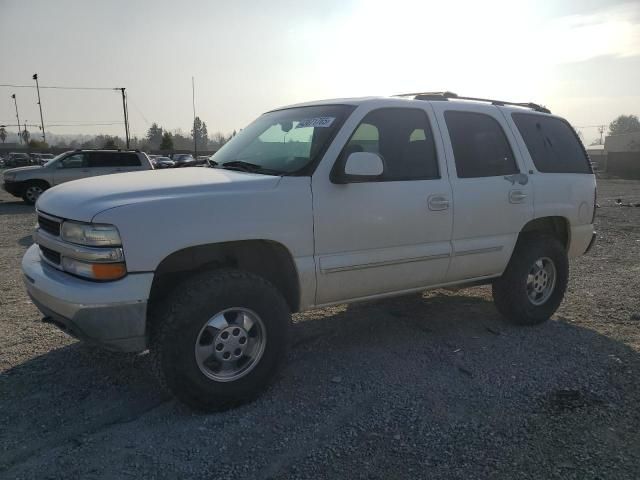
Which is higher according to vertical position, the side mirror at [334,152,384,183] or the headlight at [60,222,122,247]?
the side mirror at [334,152,384,183]

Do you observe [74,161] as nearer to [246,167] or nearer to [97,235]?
[246,167]

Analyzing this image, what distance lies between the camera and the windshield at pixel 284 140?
361cm

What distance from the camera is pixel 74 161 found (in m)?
15.5

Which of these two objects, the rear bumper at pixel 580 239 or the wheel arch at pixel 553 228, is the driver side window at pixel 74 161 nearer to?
the wheel arch at pixel 553 228

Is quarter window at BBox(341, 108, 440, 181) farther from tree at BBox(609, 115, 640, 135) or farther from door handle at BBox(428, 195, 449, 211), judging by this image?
tree at BBox(609, 115, 640, 135)

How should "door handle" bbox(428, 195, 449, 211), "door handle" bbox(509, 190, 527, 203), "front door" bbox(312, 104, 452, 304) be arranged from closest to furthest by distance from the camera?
"front door" bbox(312, 104, 452, 304) → "door handle" bbox(428, 195, 449, 211) → "door handle" bbox(509, 190, 527, 203)

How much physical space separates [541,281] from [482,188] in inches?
53.1

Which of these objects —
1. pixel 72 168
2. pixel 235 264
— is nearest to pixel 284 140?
pixel 235 264

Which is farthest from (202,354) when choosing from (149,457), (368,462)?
(368,462)

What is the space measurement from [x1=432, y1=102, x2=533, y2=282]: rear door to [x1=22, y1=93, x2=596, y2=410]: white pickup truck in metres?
0.01

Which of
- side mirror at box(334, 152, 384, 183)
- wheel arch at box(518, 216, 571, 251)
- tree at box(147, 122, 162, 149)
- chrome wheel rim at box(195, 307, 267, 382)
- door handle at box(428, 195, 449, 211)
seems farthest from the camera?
tree at box(147, 122, 162, 149)

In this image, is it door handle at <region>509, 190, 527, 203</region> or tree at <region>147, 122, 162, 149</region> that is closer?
door handle at <region>509, 190, 527, 203</region>

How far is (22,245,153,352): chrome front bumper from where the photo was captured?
110 inches

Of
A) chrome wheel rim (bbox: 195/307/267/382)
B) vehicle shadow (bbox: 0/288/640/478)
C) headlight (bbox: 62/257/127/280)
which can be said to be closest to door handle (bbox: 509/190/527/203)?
vehicle shadow (bbox: 0/288/640/478)
